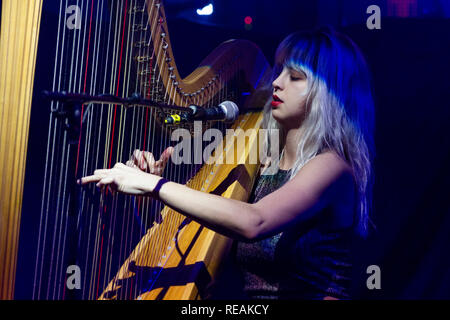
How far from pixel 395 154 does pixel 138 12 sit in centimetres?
142

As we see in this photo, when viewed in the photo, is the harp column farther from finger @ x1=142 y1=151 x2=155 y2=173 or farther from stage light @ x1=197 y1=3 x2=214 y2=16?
stage light @ x1=197 y1=3 x2=214 y2=16

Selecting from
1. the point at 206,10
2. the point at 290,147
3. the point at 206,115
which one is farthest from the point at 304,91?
the point at 206,10

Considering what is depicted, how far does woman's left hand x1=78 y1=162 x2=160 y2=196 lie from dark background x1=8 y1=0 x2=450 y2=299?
3.08 ft

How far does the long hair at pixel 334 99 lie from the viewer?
1.42m

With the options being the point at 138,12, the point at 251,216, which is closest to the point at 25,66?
the point at 138,12

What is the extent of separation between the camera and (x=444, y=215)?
76.9 inches

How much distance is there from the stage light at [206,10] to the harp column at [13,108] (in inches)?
66.5

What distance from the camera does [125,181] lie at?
109 cm

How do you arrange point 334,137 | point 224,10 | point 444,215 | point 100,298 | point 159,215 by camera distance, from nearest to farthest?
point 100,298, point 334,137, point 159,215, point 444,215, point 224,10

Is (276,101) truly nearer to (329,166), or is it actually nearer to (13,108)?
(329,166)

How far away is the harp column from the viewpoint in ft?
2.63

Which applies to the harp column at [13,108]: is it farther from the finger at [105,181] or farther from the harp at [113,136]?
the finger at [105,181]

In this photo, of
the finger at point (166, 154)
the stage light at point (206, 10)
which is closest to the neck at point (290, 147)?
the finger at point (166, 154)

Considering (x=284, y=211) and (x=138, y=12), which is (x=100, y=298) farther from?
(x=138, y=12)
